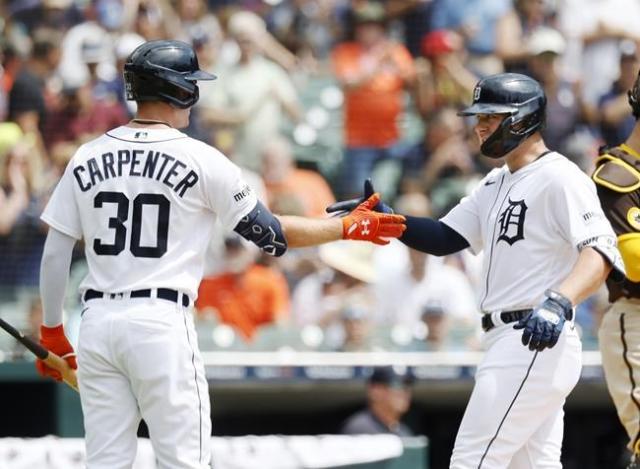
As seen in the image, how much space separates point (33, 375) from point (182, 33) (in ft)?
12.8

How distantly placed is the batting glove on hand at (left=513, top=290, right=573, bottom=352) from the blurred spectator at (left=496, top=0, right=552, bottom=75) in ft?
22.1

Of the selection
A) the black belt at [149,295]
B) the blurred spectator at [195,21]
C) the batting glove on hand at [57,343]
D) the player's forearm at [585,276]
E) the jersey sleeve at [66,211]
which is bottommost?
the batting glove on hand at [57,343]

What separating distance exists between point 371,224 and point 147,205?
1015mm

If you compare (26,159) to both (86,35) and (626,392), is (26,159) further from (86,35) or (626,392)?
(626,392)

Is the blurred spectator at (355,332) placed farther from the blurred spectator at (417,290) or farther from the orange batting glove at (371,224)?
the orange batting glove at (371,224)

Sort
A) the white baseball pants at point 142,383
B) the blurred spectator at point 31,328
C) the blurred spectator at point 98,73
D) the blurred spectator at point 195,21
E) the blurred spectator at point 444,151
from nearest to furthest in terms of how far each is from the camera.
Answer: the white baseball pants at point 142,383 → the blurred spectator at point 31,328 → the blurred spectator at point 444,151 → the blurred spectator at point 98,73 → the blurred spectator at point 195,21

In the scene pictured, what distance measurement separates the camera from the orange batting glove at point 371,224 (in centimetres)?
502

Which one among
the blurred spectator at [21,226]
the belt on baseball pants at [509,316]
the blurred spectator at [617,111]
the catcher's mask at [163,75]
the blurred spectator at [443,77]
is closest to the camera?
the catcher's mask at [163,75]

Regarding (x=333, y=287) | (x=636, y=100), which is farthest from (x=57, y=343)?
(x=333, y=287)

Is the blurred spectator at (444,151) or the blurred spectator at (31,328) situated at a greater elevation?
the blurred spectator at (444,151)

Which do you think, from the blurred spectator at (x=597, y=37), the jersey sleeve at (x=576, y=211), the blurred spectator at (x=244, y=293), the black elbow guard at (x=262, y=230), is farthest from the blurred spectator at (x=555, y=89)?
the black elbow guard at (x=262, y=230)

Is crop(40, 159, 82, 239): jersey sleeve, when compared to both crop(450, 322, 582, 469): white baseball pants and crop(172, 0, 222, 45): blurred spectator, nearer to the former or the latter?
→ crop(450, 322, 582, 469): white baseball pants

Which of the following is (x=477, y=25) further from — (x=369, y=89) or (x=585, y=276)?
(x=585, y=276)

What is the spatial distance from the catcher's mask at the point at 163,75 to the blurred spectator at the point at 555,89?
6.10 m
